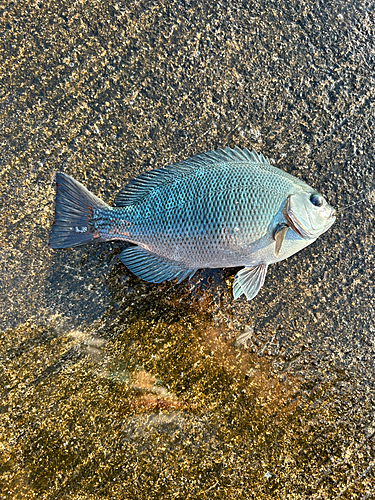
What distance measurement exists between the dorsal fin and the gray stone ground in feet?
0.63

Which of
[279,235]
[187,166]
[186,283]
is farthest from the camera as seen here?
[186,283]

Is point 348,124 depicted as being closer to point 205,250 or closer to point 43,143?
point 205,250

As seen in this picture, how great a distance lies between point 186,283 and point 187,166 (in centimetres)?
74

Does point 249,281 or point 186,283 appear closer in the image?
point 249,281

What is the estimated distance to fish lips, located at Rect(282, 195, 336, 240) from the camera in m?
1.74

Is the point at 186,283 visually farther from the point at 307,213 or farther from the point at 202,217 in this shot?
the point at 307,213

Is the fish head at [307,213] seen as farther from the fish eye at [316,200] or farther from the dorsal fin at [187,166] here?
the dorsal fin at [187,166]

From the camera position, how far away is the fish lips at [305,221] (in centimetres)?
174

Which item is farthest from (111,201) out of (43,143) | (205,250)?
(205,250)

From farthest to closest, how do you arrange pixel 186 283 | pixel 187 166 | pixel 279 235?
pixel 186 283
pixel 187 166
pixel 279 235

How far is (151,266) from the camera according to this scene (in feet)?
6.22

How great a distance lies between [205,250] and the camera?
69.1 inches

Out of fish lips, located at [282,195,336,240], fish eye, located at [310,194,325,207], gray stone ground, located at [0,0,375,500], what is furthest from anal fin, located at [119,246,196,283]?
fish eye, located at [310,194,325,207]

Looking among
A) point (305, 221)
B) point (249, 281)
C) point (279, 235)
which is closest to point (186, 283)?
point (249, 281)
